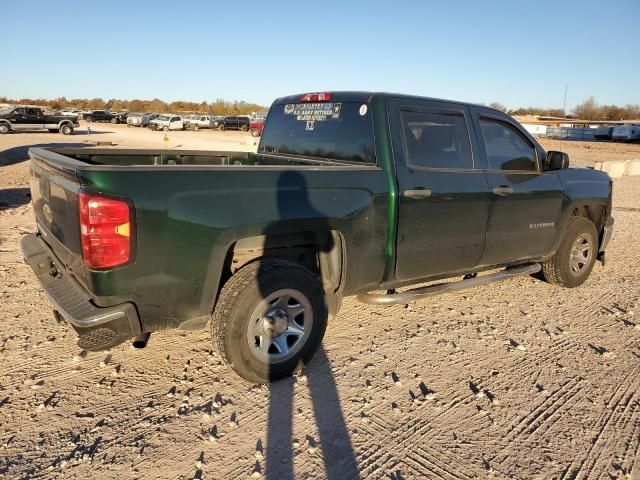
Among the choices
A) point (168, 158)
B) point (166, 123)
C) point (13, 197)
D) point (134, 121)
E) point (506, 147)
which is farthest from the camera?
point (134, 121)

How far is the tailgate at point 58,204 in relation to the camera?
2668mm

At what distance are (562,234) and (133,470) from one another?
4.64 meters

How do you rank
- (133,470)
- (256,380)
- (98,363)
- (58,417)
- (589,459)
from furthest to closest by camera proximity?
1. (98,363)
2. (256,380)
3. (58,417)
4. (589,459)
5. (133,470)

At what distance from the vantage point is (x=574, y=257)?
538 cm

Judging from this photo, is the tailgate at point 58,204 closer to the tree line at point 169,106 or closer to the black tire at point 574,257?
the black tire at point 574,257

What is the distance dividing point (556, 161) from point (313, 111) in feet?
8.12

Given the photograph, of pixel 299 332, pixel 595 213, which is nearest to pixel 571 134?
pixel 595 213

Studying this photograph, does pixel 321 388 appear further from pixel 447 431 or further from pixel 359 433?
pixel 447 431

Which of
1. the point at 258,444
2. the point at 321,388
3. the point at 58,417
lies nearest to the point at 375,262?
the point at 321,388

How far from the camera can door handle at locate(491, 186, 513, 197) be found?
13.9 feet

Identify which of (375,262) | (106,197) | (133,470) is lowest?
(133,470)

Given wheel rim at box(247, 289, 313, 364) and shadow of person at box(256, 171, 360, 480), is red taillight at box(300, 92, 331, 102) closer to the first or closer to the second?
shadow of person at box(256, 171, 360, 480)

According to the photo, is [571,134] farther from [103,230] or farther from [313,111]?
[103,230]

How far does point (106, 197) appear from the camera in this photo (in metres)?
2.49
